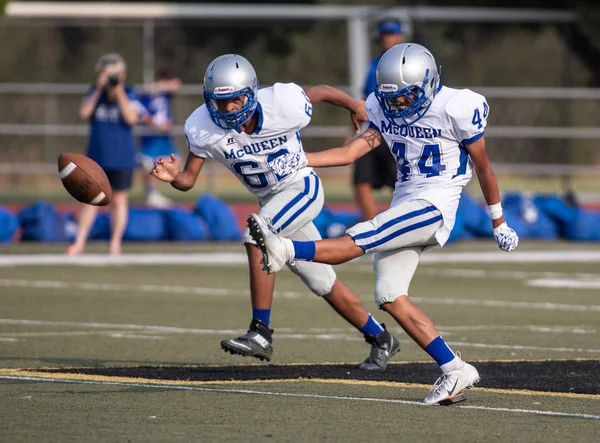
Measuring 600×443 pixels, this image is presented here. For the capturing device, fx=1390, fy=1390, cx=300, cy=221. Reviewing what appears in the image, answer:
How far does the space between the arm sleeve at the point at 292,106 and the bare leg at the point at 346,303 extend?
0.97 m

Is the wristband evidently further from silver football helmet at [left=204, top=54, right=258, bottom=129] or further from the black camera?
the black camera

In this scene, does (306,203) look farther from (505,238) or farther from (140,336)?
(140,336)

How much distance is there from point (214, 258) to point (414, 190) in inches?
331

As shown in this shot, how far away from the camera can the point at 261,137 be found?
26.3 ft

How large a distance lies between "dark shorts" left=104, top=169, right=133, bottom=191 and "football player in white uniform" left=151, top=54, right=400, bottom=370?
668 cm

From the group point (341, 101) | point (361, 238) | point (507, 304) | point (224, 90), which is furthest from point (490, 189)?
point (507, 304)

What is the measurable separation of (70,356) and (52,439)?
2.86 m

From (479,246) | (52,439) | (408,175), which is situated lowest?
(479,246)

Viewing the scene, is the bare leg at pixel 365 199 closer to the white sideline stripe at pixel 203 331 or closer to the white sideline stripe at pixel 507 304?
the white sideline stripe at pixel 507 304

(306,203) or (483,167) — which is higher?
(483,167)

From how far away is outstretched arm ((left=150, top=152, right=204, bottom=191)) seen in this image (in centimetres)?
764

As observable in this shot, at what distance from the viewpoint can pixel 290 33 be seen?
29297mm

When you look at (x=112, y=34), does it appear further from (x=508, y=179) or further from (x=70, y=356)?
(x=70, y=356)

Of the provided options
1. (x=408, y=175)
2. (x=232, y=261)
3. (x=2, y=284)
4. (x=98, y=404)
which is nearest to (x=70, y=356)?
(x=98, y=404)
